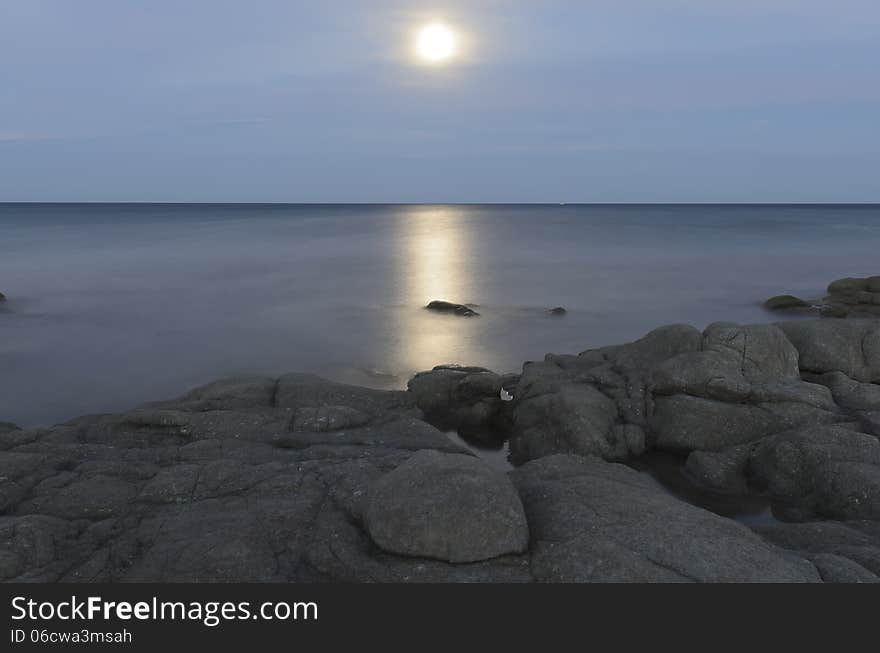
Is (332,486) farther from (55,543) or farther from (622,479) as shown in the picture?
(622,479)

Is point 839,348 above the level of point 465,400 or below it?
above

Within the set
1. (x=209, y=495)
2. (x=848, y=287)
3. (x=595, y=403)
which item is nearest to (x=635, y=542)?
(x=209, y=495)

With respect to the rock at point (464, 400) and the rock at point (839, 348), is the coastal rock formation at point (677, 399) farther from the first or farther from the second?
the rock at point (839, 348)

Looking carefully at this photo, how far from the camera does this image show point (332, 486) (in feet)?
40.8

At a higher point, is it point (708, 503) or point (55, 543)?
point (55, 543)

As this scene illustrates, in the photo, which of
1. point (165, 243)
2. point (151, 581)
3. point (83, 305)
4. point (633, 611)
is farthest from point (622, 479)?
point (165, 243)

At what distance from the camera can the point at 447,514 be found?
9.98m

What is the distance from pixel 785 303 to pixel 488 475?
131 ft

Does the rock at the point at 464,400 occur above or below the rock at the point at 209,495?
below

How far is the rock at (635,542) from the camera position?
9.45 metres

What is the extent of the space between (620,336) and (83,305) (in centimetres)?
3697

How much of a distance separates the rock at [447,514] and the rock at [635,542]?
2.40 ft

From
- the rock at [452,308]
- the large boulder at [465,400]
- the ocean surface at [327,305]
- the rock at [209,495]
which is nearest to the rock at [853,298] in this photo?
the ocean surface at [327,305]

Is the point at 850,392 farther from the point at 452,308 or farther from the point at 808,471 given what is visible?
the point at 452,308
